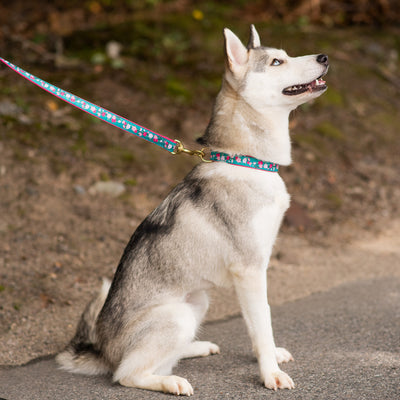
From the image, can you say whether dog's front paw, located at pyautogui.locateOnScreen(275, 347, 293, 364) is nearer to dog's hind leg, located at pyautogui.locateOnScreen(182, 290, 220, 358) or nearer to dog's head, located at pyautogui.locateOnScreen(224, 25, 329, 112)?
dog's hind leg, located at pyautogui.locateOnScreen(182, 290, 220, 358)

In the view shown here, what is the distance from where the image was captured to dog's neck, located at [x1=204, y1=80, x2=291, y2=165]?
3.88 metres

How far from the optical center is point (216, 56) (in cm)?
1051

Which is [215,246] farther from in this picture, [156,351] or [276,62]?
[276,62]

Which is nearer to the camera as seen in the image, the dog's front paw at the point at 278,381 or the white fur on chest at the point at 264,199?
the dog's front paw at the point at 278,381

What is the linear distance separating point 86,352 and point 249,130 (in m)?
2.00

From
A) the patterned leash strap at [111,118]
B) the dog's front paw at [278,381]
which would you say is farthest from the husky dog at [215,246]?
the patterned leash strap at [111,118]

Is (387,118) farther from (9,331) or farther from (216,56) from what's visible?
(9,331)

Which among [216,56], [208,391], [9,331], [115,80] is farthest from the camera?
[216,56]

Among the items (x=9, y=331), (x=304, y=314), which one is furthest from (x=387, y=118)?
(x=9, y=331)

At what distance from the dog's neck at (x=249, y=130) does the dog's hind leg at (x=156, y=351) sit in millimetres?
1243

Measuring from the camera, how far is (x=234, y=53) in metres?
3.95

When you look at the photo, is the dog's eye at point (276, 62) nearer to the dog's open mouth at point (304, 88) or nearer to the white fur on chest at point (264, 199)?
the dog's open mouth at point (304, 88)

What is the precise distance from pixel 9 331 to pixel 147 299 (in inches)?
70.4

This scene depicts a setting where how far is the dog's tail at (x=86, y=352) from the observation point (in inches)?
154
